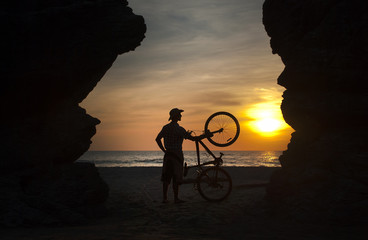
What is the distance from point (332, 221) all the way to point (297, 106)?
3.71 m

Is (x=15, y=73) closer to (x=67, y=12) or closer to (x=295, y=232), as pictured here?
(x=67, y=12)

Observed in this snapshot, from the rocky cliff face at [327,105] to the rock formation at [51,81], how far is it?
5.65 meters

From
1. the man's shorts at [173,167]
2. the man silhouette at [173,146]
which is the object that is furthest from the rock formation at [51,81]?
the man silhouette at [173,146]

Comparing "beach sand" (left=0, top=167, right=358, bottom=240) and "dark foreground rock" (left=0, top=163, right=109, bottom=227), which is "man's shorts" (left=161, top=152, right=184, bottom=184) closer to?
"beach sand" (left=0, top=167, right=358, bottom=240)

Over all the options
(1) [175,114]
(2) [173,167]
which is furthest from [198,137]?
(2) [173,167]

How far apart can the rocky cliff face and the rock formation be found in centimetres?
565

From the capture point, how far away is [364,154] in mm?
8812

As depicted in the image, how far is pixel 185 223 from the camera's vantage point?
8062 millimetres

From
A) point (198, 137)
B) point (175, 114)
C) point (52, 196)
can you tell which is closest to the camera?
point (52, 196)

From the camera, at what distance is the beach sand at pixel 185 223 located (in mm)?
6414

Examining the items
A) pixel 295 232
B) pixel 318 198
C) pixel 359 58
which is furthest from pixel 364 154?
pixel 295 232

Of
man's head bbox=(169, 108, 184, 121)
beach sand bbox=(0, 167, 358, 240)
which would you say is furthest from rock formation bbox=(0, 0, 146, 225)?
man's head bbox=(169, 108, 184, 121)

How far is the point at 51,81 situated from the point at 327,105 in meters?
8.55

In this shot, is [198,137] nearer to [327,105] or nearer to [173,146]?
[173,146]
